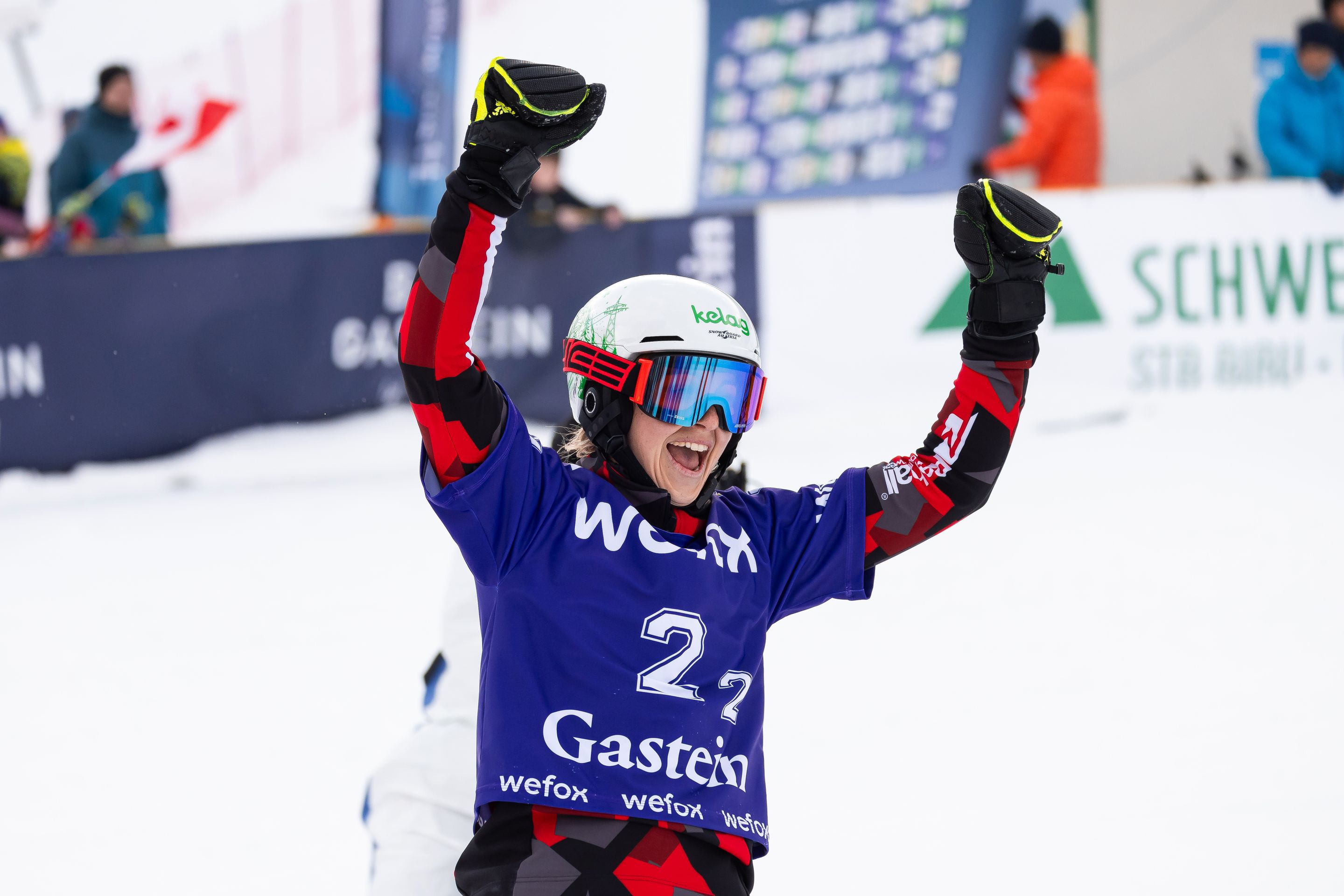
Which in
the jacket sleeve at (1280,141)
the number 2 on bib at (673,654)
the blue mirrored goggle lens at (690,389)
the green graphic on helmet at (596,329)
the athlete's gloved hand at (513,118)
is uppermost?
the jacket sleeve at (1280,141)

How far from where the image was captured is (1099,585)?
5.51m

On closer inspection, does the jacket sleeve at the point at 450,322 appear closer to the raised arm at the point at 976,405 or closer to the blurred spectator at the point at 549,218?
the raised arm at the point at 976,405

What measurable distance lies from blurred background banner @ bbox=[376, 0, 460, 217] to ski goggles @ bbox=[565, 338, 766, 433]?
23.7 ft

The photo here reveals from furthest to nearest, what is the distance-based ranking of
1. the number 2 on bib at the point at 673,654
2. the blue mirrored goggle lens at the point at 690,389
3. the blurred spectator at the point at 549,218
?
the blurred spectator at the point at 549,218 < the blue mirrored goggle lens at the point at 690,389 < the number 2 on bib at the point at 673,654

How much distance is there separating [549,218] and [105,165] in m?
2.79

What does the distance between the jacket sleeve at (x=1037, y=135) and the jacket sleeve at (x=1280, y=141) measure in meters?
1.23

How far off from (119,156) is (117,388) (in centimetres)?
165

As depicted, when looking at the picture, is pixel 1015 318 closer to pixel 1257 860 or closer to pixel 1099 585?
pixel 1257 860

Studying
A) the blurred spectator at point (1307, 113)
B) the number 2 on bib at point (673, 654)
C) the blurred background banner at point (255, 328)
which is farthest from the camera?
the blurred spectator at point (1307, 113)

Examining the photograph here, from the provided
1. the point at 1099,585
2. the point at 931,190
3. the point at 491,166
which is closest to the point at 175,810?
the point at 491,166

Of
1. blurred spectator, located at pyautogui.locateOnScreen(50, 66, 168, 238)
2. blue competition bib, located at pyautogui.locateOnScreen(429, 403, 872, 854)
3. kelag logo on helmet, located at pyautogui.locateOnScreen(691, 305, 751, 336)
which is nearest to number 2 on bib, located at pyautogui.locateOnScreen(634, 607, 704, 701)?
blue competition bib, located at pyautogui.locateOnScreen(429, 403, 872, 854)

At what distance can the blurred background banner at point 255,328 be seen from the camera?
7637 mm

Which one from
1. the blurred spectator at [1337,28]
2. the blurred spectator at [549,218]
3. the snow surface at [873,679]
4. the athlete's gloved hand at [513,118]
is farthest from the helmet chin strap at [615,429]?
the blurred spectator at [1337,28]

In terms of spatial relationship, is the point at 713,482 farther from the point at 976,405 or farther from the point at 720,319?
the point at 976,405
